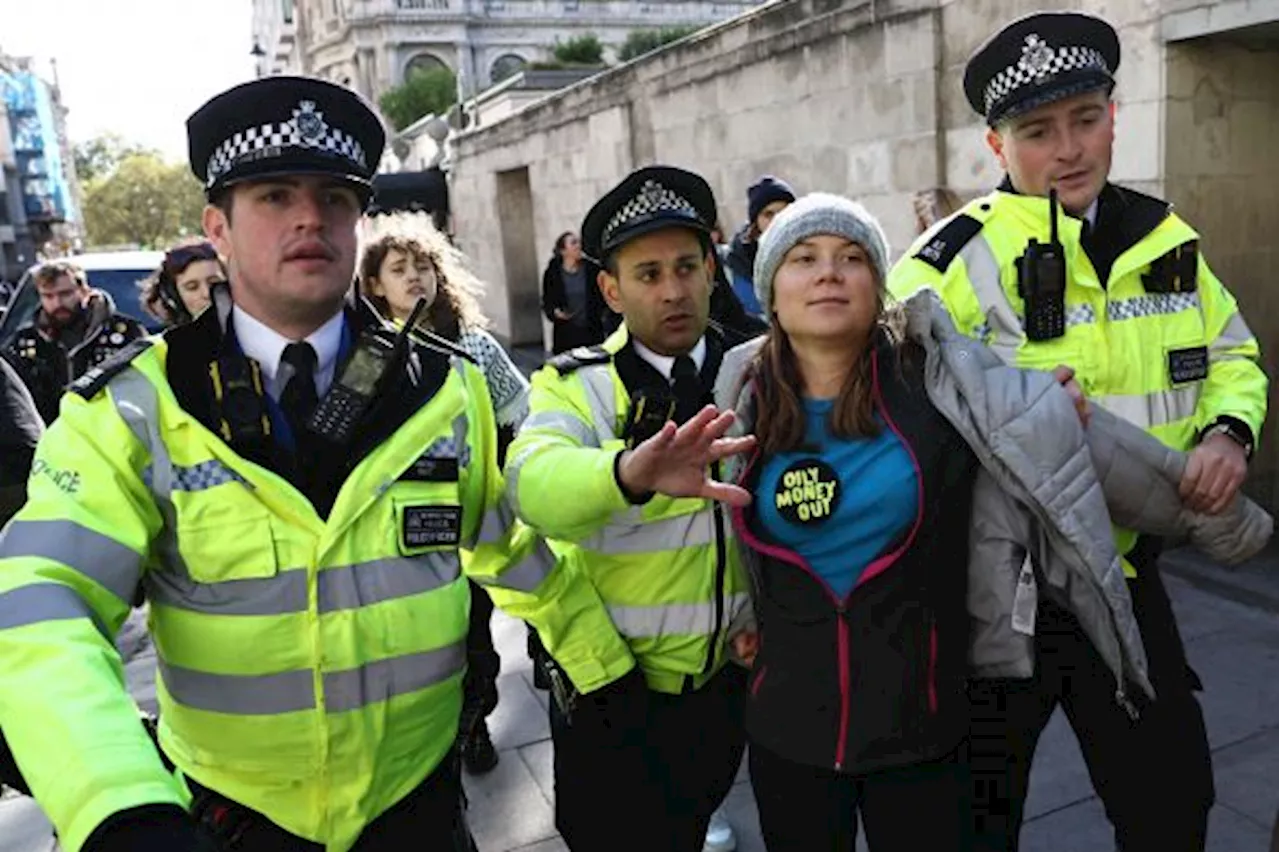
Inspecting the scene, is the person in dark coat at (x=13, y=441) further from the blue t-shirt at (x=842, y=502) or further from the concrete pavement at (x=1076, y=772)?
the blue t-shirt at (x=842, y=502)

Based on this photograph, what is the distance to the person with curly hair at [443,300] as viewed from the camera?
3.49 metres

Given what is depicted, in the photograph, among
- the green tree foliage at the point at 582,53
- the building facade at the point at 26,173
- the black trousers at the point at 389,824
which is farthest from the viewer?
the building facade at the point at 26,173

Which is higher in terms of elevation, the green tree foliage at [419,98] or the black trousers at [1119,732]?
the green tree foliage at [419,98]

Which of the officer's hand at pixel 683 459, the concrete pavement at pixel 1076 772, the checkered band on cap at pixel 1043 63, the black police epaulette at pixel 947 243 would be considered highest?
the checkered band on cap at pixel 1043 63

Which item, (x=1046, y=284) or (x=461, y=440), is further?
(x=1046, y=284)

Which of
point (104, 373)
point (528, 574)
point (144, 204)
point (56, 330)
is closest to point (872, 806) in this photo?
point (528, 574)

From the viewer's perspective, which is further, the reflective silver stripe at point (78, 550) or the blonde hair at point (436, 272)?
the blonde hair at point (436, 272)

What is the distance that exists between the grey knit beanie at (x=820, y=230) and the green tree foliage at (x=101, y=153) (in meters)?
88.9

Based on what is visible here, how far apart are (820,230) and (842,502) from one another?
0.54m

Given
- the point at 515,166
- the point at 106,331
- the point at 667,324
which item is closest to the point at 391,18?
the point at 515,166

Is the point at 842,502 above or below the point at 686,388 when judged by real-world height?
below

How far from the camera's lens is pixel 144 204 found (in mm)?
61062

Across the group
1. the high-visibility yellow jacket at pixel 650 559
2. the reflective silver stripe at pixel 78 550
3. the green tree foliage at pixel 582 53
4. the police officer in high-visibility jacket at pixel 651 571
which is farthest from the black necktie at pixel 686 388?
the green tree foliage at pixel 582 53

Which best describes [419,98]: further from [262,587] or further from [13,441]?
[262,587]
